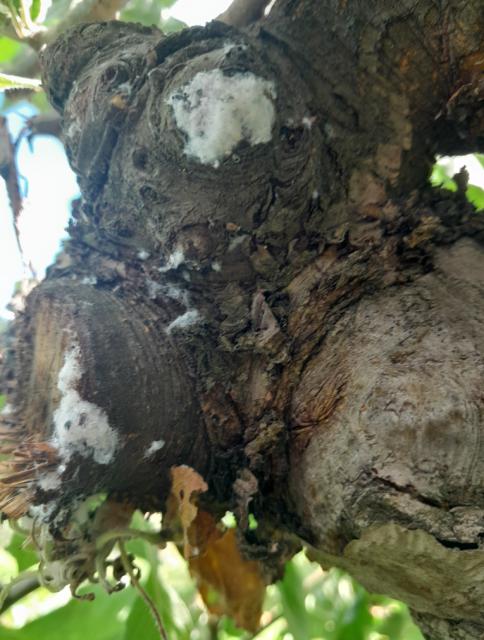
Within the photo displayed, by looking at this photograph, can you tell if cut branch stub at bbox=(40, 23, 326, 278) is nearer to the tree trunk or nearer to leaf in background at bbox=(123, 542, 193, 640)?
the tree trunk

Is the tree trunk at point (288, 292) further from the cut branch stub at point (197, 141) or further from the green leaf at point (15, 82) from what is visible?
the green leaf at point (15, 82)

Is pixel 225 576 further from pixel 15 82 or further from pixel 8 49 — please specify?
pixel 8 49

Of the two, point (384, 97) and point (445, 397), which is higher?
point (384, 97)

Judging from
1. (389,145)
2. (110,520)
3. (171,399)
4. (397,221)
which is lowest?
(110,520)

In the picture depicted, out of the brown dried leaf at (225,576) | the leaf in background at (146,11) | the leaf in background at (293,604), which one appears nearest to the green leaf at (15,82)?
the leaf in background at (146,11)

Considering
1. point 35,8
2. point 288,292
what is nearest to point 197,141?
point 288,292

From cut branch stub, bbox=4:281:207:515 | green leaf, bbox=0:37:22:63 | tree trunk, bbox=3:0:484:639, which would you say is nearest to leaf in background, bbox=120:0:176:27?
green leaf, bbox=0:37:22:63

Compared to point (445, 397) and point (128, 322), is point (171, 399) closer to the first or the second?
point (128, 322)

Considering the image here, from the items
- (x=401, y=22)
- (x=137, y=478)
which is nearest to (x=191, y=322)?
(x=137, y=478)
